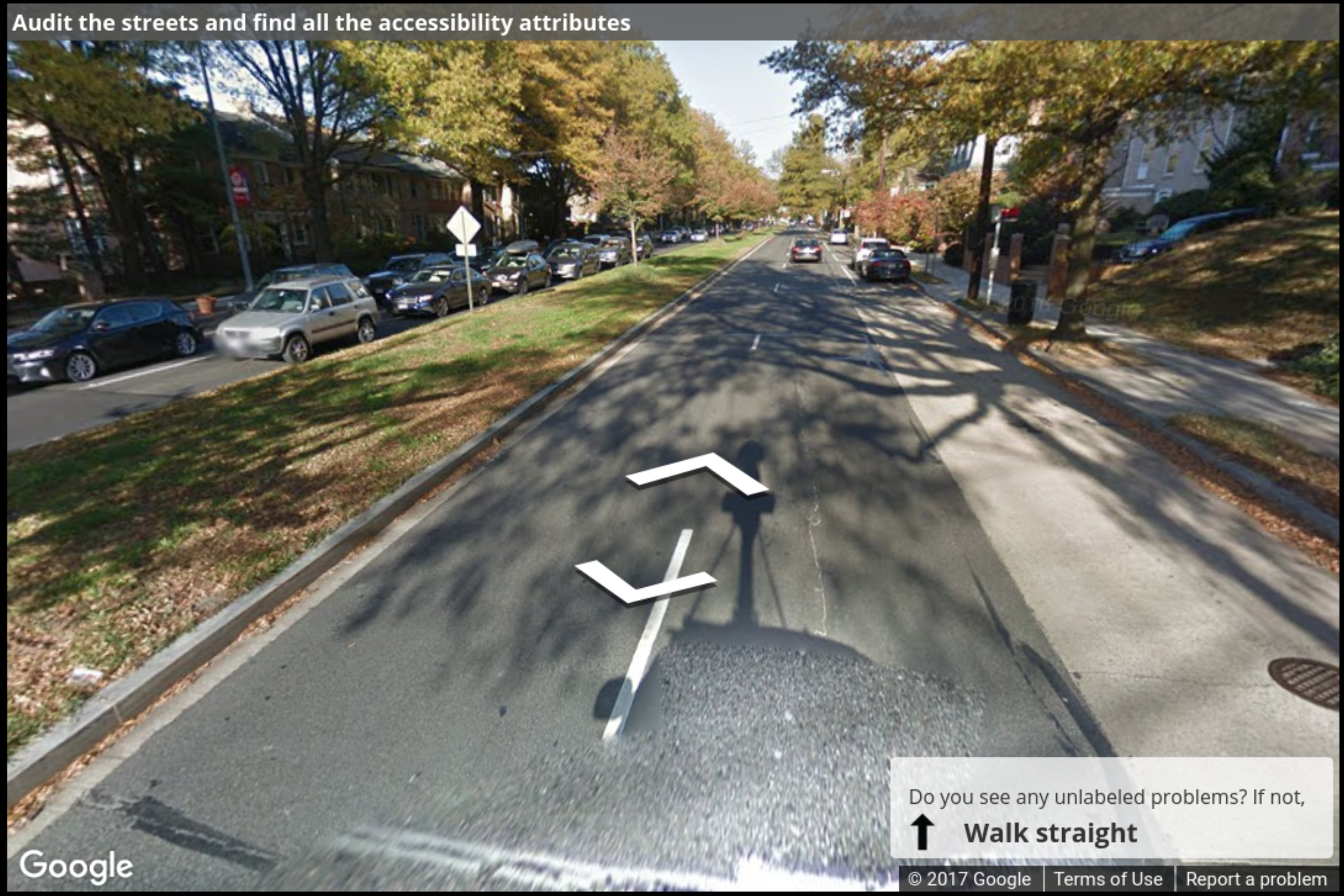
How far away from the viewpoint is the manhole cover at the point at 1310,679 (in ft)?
9.96

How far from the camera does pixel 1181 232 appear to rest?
2022 cm

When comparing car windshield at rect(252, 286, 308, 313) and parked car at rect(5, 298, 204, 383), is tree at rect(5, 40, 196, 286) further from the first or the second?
car windshield at rect(252, 286, 308, 313)

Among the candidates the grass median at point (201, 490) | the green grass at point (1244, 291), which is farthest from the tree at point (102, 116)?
the green grass at point (1244, 291)

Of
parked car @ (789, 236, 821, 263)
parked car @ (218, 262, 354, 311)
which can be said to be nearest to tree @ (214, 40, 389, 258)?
parked car @ (218, 262, 354, 311)

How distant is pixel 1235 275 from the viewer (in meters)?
13.6

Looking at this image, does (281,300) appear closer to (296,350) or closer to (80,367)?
(296,350)

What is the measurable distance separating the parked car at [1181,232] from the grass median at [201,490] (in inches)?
847

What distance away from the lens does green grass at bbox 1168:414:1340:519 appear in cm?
507

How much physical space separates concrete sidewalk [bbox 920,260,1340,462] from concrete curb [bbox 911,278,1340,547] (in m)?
0.10

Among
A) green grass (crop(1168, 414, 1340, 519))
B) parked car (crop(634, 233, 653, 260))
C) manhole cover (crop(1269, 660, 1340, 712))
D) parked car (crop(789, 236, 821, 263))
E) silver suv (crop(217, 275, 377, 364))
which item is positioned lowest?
manhole cover (crop(1269, 660, 1340, 712))

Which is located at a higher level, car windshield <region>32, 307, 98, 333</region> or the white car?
the white car

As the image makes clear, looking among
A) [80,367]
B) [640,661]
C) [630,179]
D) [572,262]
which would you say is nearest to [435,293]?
[80,367]

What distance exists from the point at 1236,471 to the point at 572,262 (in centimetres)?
2533

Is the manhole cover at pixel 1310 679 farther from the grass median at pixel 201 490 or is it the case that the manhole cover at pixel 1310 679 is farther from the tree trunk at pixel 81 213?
the tree trunk at pixel 81 213
